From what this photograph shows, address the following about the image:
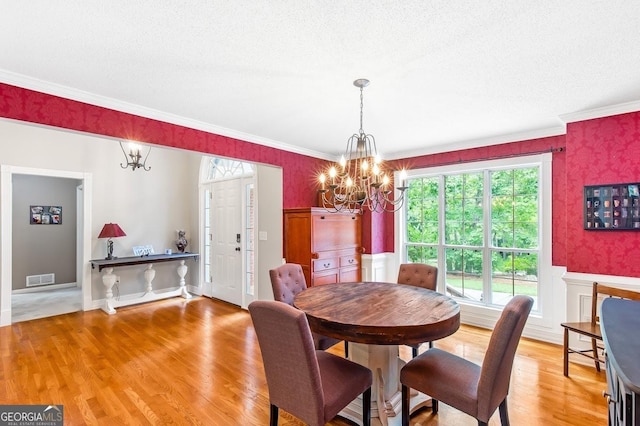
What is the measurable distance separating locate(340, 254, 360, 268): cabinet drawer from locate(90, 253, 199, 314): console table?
279 centimetres

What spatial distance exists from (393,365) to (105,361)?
9.09 feet

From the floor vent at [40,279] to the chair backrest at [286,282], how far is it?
5.88 meters

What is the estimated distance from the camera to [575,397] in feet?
7.97

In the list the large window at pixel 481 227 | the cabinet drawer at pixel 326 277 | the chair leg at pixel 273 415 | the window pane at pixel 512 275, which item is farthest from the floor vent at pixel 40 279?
the window pane at pixel 512 275

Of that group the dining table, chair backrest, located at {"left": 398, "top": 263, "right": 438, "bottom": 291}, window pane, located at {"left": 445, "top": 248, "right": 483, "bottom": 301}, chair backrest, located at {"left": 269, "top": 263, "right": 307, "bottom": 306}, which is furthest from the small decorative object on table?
window pane, located at {"left": 445, "top": 248, "right": 483, "bottom": 301}

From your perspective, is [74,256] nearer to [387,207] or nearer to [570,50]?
[387,207]

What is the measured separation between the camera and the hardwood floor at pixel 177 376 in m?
2.22

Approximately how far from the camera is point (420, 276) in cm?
315

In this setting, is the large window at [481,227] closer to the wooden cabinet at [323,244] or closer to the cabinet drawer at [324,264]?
the wooden cabinet at [323,244]

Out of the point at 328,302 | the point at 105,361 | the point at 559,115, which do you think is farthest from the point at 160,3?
the point at 559,115

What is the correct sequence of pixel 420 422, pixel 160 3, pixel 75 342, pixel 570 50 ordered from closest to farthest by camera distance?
1. pixel 160 3
2. pixel 570 50
3. pixel 420 422
4. pixel 75 342

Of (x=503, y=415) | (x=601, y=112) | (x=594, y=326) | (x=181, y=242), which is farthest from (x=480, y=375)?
(x=181, y=242)

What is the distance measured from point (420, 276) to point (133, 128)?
3112 mm

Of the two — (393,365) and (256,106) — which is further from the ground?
(256,106)
